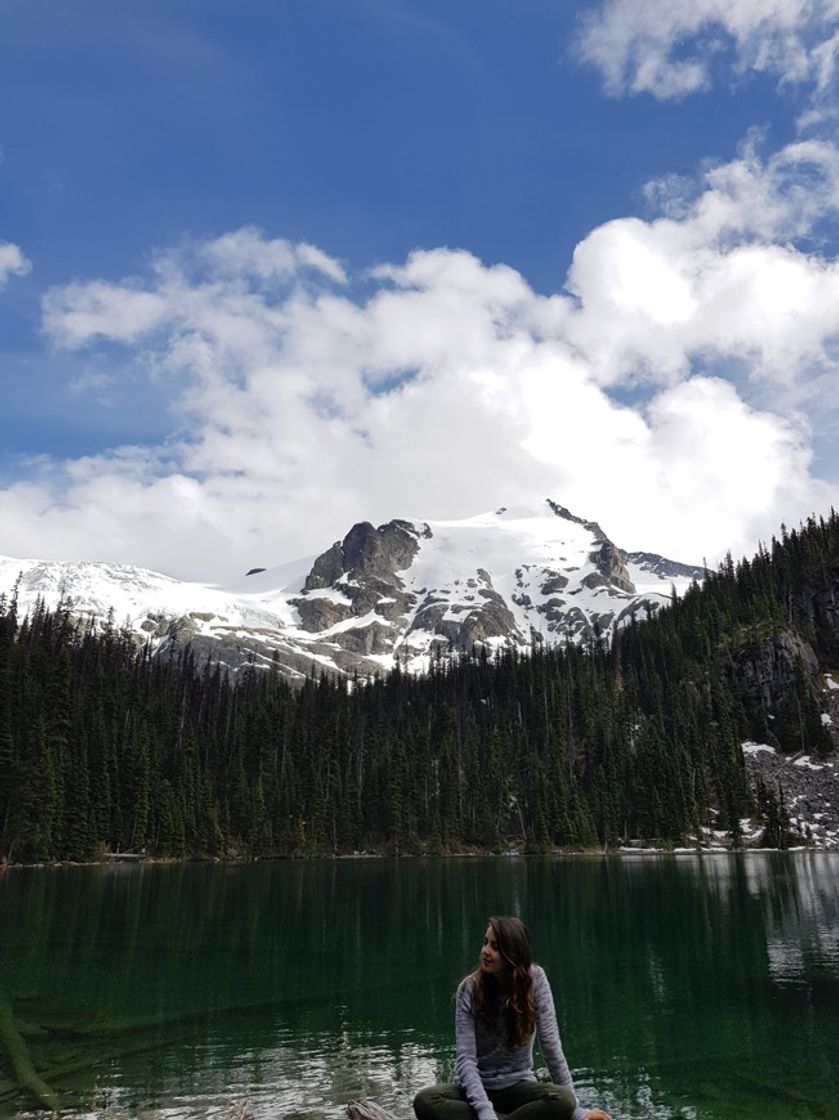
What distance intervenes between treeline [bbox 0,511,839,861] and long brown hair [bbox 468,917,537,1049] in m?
99.9

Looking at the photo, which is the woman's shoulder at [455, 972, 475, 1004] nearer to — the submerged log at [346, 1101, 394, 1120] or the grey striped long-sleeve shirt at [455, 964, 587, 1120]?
the grey striped long-sleeve shirt at [455, 964, 587, 1120]

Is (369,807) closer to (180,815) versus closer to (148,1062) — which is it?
(180,815)

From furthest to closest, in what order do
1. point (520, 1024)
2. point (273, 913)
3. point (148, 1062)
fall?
point (273, 913), point (148, 1062), point (520, 1024)

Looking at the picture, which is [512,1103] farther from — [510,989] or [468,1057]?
[510,989]

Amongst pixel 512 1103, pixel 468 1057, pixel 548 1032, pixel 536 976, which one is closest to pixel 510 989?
pixel 536 976

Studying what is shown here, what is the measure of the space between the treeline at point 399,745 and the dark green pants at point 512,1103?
99.0 meters

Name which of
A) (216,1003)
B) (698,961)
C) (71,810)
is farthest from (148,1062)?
(71,810)

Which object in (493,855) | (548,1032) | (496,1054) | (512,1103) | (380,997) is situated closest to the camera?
(548,1032)

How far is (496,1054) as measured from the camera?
10.0 meters

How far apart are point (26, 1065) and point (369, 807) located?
124688 mm

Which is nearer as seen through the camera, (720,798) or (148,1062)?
(148,1062)

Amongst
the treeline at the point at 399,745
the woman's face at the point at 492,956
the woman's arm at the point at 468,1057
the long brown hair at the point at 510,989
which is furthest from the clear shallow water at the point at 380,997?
the treeline at the point at 399,745

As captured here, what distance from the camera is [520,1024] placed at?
962 cm

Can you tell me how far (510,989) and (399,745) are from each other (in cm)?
14281
